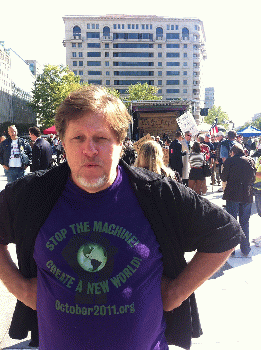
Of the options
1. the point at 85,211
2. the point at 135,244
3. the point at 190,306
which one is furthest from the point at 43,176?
the point at 190,306

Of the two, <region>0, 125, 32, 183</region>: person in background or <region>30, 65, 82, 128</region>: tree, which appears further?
<region>30, 65, 82, 128</region>: tree

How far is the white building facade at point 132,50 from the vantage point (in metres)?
91.5

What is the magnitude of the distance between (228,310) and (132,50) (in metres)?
95.1

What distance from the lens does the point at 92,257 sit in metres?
1.44

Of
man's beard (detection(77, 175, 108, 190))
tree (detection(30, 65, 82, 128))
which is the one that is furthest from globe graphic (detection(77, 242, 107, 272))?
tree (detection(30, 65, 82, 128))

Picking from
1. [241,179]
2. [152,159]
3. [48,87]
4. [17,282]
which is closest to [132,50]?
[48,87]

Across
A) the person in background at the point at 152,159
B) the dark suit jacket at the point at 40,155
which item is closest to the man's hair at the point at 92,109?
the person in background at the point at 152,159

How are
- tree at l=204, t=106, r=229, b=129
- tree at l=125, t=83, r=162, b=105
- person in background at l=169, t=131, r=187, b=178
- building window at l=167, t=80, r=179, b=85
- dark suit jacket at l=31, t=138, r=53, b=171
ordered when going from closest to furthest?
dark suit jacket at l=31, t=138, r=53, b=171, person in background at l=169, t=131, r=187, b=178, tree at l=125, t=83, r=162, b=105, building window at l=167, t=80, r=179, b=85, tree at l=204, t=106, r=229, b=129

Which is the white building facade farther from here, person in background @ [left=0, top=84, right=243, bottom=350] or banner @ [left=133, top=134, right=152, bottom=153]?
person in background @ [left=0, top=84, right=243, bottom=350]

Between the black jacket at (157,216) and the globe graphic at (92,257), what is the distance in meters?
0.23

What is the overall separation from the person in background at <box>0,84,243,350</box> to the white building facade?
303 feet

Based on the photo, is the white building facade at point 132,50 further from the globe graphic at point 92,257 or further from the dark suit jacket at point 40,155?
the globe graphic at point 92,257

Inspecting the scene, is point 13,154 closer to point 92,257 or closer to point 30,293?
point 30,293

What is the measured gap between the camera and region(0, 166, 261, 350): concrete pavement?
10.2 feet
